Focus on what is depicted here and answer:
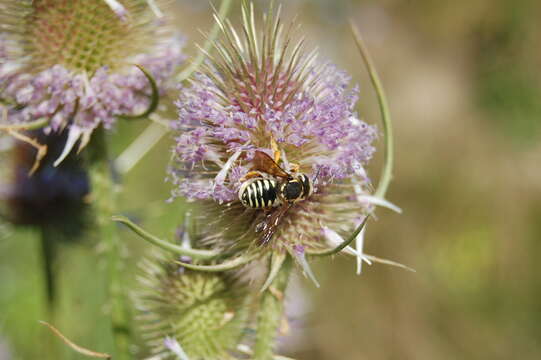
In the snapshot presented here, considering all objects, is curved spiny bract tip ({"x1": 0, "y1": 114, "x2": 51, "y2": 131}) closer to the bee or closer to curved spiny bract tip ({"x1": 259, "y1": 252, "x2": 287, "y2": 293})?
the bee

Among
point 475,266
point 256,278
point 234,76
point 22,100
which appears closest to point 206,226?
point 256,278

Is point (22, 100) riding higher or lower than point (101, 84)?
lower

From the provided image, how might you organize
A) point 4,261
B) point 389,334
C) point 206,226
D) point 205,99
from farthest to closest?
point 389,334 → point 4,261 → point 206,226 → point 205,99

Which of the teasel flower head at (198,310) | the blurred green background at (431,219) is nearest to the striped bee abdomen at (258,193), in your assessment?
the teasel flower head at (198,310)

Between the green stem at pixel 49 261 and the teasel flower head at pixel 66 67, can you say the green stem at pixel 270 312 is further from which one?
the green stem at pixel 49 261

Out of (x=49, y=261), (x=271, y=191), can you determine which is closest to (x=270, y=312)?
(x=271, y=191)

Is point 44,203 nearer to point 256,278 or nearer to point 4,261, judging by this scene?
point 256,278
